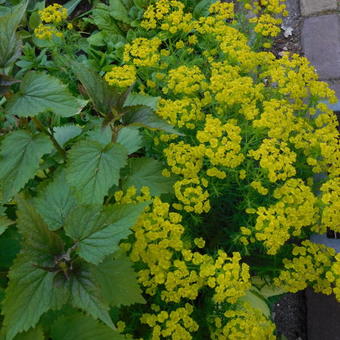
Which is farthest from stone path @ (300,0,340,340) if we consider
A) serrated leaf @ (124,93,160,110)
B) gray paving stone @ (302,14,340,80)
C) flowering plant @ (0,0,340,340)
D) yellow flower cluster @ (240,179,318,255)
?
serrated leaf @ (124,93,160,110)

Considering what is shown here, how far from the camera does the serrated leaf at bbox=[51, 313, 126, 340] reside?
1366 mm

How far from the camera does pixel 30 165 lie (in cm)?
142

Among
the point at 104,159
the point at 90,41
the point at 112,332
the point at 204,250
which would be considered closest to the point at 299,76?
the point at 204,250

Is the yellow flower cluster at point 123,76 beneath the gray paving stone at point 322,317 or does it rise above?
above

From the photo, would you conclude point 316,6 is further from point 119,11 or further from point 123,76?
point 123,76

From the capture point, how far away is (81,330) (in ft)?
4.51

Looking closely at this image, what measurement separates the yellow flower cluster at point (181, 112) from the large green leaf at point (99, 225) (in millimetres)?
697

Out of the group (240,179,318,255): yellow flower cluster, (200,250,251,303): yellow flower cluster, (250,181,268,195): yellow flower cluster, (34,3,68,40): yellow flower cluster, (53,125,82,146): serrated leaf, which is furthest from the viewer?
(34,3,68,40): yellow flower cluster

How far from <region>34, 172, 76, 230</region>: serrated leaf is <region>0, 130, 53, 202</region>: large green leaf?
0.38ft

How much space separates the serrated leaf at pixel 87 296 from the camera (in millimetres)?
1191

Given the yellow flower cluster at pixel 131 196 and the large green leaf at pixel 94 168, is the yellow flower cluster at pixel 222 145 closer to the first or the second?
the yellow flower cluster at pixel 131 196

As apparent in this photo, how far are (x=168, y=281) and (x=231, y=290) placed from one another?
0.24 meters

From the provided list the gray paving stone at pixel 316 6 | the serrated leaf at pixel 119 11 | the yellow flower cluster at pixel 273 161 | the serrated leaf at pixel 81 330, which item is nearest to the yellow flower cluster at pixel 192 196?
the yellow flower cluster at pixel 273 161

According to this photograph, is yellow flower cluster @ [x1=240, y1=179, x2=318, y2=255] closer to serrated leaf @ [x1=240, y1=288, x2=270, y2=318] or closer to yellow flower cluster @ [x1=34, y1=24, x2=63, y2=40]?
serrated leaf @ [x1=240, y1=288, x2=270, y2=318]
